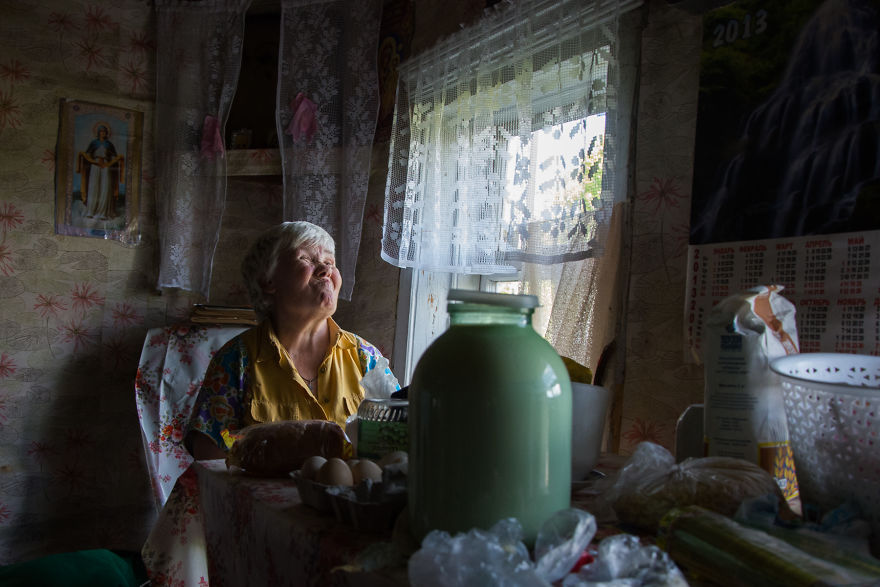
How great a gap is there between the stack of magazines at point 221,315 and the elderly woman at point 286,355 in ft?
2.47

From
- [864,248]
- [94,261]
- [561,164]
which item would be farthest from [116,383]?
[864,248]

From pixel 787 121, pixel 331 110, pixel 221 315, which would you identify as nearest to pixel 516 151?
pixel 787 121

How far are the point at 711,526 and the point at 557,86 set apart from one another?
1322mm

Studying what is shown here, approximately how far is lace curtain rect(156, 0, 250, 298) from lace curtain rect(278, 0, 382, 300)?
0.35 meters

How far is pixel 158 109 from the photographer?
112 inches

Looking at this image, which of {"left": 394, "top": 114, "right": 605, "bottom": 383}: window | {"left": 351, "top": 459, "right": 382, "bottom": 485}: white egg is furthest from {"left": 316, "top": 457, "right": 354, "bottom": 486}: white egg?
{"left": 394, "top": 114, "right": 605, "bottom": 383}: window

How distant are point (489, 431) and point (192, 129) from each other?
268cm

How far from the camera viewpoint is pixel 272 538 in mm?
704

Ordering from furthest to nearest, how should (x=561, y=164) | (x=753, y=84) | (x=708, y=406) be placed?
(x=561, y=164), (x=753, y=84), (x=708, y=406)

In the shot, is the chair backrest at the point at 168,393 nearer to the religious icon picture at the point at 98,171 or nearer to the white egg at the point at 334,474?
the religious icon picture at the point at 98,171

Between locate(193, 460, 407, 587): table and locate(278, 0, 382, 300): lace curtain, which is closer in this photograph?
locate(193, 460, 407, 587): table

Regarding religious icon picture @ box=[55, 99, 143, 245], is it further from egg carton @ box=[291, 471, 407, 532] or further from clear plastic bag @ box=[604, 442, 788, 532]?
clear plastic bag @ box=[604, 442, 788, 532]

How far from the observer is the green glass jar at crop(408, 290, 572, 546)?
513mm

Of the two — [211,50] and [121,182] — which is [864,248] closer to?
[211,50]
